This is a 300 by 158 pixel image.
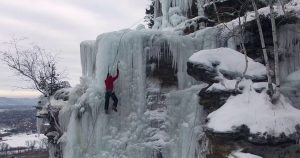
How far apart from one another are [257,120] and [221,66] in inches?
82.3

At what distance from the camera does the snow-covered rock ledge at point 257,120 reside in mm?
8664

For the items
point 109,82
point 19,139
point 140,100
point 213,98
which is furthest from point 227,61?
point 19,139

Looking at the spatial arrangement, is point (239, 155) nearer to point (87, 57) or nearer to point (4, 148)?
point (87, 57)

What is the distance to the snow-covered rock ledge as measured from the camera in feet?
28.4

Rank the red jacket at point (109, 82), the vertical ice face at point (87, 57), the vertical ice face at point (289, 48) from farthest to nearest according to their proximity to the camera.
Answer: the vertical ice face at point (87, 57)
the red jacket at point (109, 82)
the vertical ice face at point (289, 48)

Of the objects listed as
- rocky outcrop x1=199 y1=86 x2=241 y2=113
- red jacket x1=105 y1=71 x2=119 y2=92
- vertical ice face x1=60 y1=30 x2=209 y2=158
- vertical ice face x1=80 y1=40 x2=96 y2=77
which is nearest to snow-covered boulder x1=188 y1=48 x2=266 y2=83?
rocky outcrop x1=199 y1=86 x2=241 y2=113

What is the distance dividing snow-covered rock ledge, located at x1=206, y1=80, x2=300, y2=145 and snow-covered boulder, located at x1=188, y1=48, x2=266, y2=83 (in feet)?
2.61

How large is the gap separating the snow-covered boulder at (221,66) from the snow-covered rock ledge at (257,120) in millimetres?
796

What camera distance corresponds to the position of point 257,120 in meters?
8.91

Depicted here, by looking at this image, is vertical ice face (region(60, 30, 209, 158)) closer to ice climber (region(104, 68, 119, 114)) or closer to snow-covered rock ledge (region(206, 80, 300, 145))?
ice climber (region(104, 68, 119, 114))

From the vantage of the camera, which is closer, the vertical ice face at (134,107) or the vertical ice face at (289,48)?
the vertical ice face at (289,48)

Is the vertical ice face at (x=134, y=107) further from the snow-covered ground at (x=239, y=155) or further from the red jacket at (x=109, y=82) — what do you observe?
the snow-covered ground at (x=239, y=155)

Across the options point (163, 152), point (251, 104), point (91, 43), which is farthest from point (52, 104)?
point (251, 104)

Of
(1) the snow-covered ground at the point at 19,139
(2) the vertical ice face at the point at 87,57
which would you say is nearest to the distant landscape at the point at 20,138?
(1) the snow-covered ground at the point at 19,139
